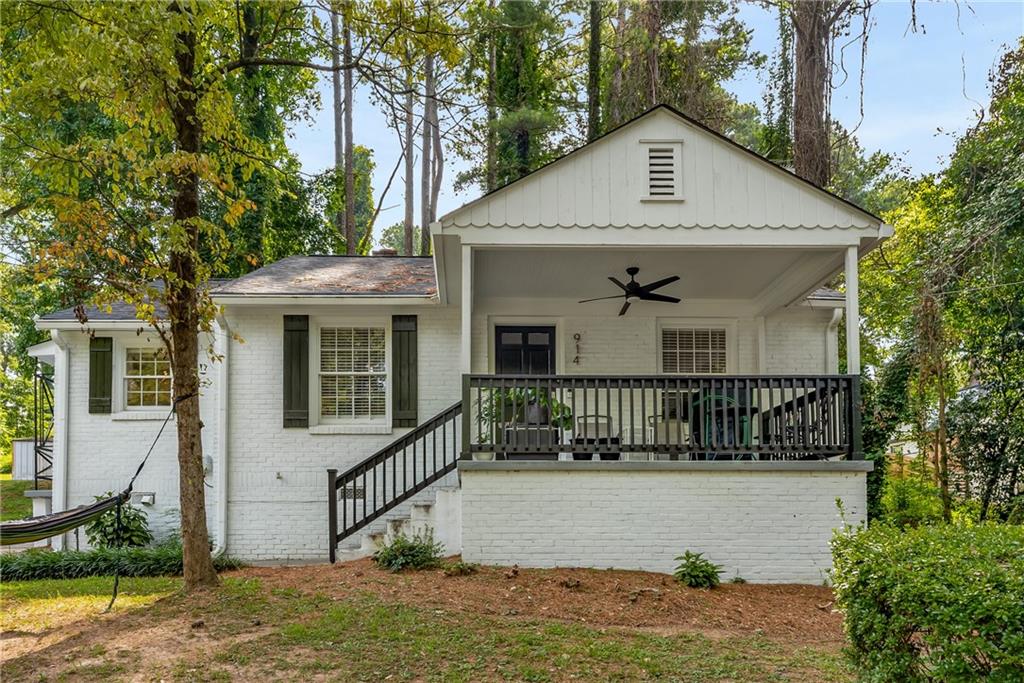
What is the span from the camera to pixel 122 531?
32.7 ft

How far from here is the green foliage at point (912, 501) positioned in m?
10.1

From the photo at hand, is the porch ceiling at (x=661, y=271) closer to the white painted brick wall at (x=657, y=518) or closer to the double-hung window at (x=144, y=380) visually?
the white painted brick wall at (x=657, y=518)

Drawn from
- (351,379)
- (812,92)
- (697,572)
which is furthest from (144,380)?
(812,92)

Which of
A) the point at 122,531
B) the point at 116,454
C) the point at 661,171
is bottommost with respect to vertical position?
the point at 122,531

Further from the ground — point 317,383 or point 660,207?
point 660,207

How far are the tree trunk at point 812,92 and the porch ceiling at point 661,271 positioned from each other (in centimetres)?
720

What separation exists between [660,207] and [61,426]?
8.88m

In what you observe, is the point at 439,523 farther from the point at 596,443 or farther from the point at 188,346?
the point at 188,346

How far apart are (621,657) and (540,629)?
788mm

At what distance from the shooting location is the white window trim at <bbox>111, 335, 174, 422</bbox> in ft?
34.7

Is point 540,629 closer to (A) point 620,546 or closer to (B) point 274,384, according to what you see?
(A) point 620,546

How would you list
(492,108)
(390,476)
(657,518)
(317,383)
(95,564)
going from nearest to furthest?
(657,518)
(95,564)
(390,476)
(317,383)
(492,108)

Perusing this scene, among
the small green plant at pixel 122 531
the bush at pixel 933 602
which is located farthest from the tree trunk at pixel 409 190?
the bush at pixel 933 602

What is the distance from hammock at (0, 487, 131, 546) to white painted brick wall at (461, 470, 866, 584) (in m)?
3.73
